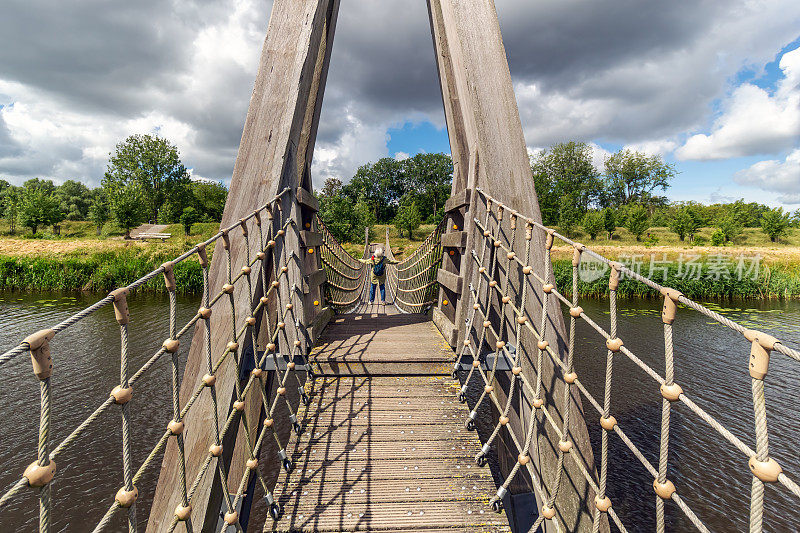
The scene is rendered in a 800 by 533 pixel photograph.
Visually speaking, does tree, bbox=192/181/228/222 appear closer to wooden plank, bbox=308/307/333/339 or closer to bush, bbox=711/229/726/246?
wooden plank, bbox=308/307/333/339

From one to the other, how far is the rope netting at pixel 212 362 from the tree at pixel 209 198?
48.6 metres

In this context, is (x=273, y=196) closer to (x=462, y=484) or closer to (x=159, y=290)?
(x=462, y=484)

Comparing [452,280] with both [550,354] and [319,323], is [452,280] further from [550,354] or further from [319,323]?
[319,323]

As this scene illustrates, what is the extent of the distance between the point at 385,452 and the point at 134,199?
110 feet

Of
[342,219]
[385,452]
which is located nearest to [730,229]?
[342,219]

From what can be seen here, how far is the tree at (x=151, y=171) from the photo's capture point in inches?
1596

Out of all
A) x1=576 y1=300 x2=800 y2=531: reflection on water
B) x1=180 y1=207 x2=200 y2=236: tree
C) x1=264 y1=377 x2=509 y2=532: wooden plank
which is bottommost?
x1=576 y1=300 x2=800 y2=531: reflection on water

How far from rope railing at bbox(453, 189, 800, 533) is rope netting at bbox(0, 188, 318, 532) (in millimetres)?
1091

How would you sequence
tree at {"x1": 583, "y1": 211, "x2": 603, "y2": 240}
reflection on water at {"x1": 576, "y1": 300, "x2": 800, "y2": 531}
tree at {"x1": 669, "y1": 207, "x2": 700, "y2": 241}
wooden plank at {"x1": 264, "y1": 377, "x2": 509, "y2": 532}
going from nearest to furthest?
wooden plank at {"x1": 264, "y1": 377, "x2": 509, "y2": 532} < reflection on water at {"x1": 576, "y1": 300, "x2": 800, "y2": 531} < tree at {"x1": 669, "y1": 207, "x2": 700, "y2": 241} < tree at {"x1": 583, "y1": 211, "x2": 603, "y2": 240}

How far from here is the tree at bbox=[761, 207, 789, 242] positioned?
2973 centimetres

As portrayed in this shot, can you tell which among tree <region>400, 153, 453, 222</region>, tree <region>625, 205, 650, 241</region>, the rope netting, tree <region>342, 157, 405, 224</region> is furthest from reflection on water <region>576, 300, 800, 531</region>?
tree <region>342, 157, 405, 224</region>

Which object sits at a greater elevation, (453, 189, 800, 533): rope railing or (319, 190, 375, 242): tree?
(319, 190, 375, 242): tree

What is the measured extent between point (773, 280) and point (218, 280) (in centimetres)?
1961

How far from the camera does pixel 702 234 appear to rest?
33688 millimetres
